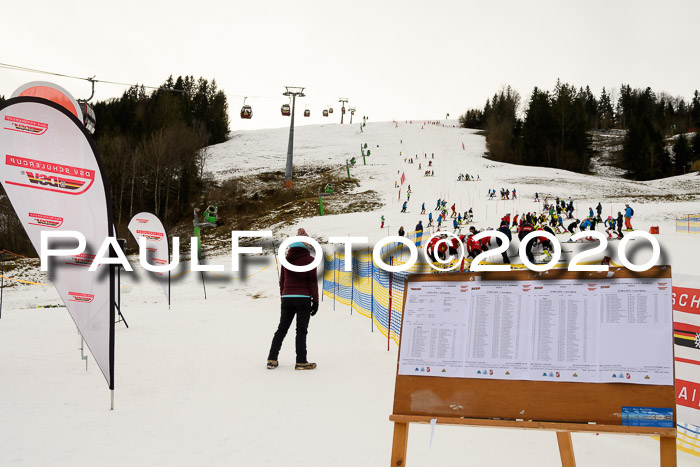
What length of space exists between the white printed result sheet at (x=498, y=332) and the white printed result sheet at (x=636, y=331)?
1.54ft

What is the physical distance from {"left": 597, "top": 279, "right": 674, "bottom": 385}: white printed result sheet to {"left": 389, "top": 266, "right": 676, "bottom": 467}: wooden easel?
0.05 meters

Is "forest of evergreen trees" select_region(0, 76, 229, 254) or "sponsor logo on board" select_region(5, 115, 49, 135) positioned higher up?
"forest of evergreen trees" select_region(0, 76, 229, 254)

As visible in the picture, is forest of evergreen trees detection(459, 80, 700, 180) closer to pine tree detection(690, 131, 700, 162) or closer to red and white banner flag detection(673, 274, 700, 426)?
pine tree detection(690, 131, 700, 162)

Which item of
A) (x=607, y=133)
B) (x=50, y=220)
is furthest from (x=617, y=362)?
(x=607, y=133)

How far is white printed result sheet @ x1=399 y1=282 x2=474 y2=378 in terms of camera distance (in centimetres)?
348

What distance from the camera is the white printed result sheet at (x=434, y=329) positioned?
137 inches

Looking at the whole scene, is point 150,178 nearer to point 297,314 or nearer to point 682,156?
point 297,314

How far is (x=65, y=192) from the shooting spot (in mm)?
5652

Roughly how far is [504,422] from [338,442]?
80.9 inches

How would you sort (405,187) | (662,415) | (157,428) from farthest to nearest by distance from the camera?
(405,187) < (157,428) < (662,415)

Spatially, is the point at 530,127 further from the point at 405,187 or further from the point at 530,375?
the point at 530,375

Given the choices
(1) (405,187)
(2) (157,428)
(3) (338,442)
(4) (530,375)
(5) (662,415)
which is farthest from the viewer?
(1) (405,187)

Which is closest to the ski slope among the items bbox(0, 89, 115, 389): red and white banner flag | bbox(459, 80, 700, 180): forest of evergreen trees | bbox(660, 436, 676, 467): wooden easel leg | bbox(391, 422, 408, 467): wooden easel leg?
bbox(0, 89, 115, 389): red and white banner flag

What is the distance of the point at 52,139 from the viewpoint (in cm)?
562
